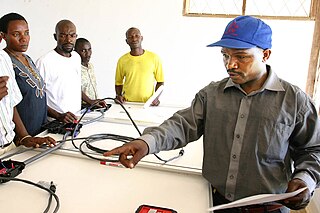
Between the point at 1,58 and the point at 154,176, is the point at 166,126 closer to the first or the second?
the point at 154,176

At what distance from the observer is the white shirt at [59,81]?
2127 mm

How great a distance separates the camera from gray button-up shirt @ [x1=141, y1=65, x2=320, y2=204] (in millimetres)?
1063

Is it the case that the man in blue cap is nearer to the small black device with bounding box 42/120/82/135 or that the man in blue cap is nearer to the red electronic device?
the red electronic device

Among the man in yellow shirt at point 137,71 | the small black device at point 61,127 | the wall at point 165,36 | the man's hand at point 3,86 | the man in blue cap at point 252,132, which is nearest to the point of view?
the man in blue cap at point 252,132

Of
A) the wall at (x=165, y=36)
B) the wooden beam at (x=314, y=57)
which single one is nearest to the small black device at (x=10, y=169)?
the wall at (x=165, y=36)

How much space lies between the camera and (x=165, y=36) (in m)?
4.04

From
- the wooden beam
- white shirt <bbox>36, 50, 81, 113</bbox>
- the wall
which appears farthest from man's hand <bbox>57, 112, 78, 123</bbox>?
the wooden beam

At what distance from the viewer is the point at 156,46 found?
4.09 meters

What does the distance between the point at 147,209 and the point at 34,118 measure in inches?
44.2

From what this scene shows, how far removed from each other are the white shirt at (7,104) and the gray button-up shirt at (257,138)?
0.74 m

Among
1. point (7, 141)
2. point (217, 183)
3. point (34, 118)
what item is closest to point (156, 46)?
point (34, 118)

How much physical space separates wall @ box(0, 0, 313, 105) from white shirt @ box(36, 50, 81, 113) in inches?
76.8

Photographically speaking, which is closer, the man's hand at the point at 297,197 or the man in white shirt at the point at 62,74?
the man's hand at the point at 297,197

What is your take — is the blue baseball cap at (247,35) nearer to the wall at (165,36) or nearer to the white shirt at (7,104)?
the white shirt at (7,104)
